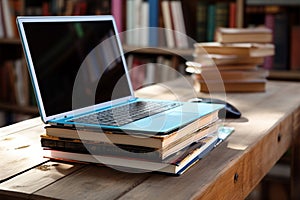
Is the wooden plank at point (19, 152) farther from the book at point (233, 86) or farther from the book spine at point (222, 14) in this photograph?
the book spine at point (222, 14)

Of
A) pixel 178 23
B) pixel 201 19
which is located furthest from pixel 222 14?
pixel 178 23

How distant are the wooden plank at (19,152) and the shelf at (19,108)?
2153 mm

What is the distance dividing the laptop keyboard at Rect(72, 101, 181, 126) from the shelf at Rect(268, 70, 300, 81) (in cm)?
159

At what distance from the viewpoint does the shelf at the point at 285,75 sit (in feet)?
9.22

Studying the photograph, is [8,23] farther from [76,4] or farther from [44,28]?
[44,28]

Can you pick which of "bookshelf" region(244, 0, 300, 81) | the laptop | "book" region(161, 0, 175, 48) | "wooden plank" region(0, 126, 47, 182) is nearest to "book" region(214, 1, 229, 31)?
"bookshelf" region(244, 0, 300, 81)

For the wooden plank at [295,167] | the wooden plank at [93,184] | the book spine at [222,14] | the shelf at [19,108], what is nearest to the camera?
A: the wooden plank at [93,184]

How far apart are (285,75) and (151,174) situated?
6.31ft

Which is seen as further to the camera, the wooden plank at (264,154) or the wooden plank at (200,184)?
the wooden plank at (264,154)

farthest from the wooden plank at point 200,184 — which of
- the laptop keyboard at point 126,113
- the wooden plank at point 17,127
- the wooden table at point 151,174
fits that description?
the wooden plank at point 17,127

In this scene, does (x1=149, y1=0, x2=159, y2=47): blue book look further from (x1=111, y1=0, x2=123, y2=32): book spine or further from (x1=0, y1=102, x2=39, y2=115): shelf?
(x1=0, y1=102, x2=39, y2=115): shelf

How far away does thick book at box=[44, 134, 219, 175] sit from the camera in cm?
103

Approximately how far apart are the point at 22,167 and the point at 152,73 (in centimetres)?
212

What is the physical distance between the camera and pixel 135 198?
0.92 m
